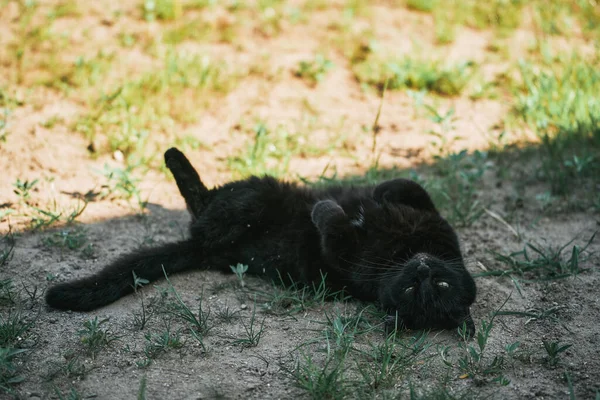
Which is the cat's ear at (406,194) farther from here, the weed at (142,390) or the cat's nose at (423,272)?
the weed at (142,390)

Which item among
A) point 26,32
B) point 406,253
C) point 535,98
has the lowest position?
point 406,253

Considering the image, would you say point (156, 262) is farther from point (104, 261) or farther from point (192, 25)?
point (192, 25)

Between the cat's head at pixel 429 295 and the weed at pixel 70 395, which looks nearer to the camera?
the weed at pixel 70 395

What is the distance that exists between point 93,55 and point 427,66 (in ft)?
9.82

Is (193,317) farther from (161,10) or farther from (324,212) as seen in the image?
(161,10)

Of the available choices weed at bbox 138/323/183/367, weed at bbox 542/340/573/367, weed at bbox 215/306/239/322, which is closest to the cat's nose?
weed at bbox 542/340/573/367

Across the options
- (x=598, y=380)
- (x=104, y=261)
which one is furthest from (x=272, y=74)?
(x=598, y=380)

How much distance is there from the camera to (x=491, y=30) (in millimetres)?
6078

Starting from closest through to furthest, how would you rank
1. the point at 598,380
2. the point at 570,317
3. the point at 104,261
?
the point at 598,380 < the point at 570,317 < the point at 104,261

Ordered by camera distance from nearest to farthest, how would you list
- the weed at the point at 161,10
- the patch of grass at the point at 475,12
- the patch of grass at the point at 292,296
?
1. the patch of grass at the point at 292,296
2. the weed at the point at 161,10
3. the patch of grass at the point at 475,12

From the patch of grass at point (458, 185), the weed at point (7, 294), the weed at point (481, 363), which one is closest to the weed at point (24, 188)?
the weed at point (7, 294)

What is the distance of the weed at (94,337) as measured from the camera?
2512 mm

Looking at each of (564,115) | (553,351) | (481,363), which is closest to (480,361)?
(481,363)

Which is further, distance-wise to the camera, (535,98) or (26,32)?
(26,32)
